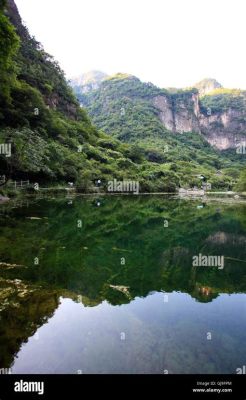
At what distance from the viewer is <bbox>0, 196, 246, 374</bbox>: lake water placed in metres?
7.11

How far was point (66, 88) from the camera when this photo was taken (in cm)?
9444

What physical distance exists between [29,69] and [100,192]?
3047 cm

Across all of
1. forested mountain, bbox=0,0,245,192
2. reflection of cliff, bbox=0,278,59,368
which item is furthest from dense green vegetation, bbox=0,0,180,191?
reflection of cliff, bbox=0,278,59,368

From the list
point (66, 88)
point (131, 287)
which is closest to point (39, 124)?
point (66, 88)

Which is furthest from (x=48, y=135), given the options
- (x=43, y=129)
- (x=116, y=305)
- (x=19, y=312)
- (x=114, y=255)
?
(x=19, y=312)

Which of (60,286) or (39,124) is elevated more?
(39,124)

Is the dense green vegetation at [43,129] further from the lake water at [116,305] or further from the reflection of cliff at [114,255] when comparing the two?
the lake water at [116,305]

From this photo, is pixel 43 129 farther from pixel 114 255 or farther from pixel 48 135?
pixel 114 255

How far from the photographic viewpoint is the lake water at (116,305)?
280 inches

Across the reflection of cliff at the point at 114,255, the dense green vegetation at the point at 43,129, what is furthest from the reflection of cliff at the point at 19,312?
the dense green vegetation at the point at 43,129

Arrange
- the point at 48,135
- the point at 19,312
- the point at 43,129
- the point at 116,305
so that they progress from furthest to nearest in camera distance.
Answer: the point at 48,135
the point at 43,129
the point at 116,305
the point at 19,312

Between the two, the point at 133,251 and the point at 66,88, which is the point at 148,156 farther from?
the point at 133,251

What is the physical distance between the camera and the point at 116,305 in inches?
404

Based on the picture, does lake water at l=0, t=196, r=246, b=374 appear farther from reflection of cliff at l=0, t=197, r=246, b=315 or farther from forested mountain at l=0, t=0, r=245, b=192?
forested mountain at l=0, t=0, r=245, b=192
